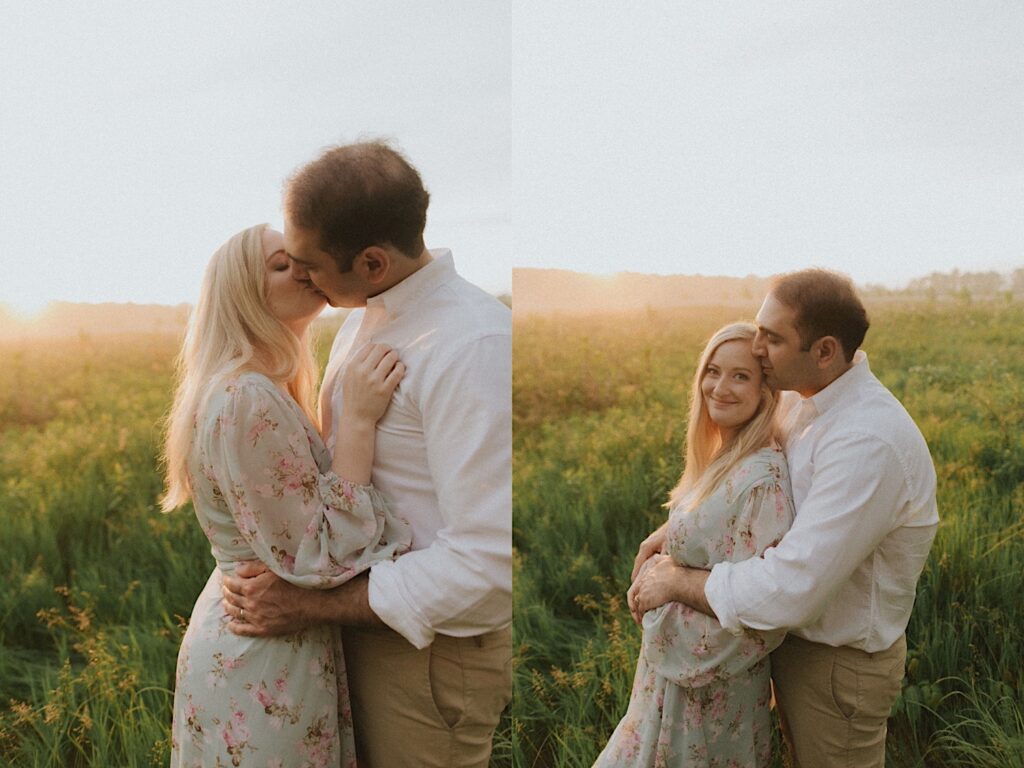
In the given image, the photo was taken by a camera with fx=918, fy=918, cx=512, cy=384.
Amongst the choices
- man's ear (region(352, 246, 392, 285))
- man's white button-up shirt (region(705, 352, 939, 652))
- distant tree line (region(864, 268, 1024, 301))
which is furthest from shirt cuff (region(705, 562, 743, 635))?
distant tree line (region(864, 268, 1024, 301))

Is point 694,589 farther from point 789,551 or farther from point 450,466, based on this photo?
point 450,466

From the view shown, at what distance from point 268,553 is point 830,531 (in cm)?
102

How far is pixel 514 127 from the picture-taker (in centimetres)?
272

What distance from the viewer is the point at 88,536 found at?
10.2 feet

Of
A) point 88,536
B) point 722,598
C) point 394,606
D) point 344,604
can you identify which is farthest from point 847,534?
point 88,536

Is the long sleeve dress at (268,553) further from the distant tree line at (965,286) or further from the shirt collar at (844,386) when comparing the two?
the distant tree line at (965,286)

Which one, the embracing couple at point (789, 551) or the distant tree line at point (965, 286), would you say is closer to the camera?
the embracing couple at point (789, 551)

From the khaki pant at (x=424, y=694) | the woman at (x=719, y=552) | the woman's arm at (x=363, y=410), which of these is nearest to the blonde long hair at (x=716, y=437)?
the woman at (x=719, y=552)

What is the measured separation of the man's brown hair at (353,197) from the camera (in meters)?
Result: 1.70

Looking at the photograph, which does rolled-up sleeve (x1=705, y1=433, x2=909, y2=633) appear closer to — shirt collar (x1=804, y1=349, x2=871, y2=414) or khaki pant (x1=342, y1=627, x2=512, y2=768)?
shirt collar (x1=804, y1=349, x2=871, y2=414)

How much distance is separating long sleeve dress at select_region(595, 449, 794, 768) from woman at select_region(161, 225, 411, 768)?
0.60m

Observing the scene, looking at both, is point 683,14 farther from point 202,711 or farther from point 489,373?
point 202,711

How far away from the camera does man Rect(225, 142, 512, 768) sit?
5.61 ft

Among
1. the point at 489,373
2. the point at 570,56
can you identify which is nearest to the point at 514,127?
the point at 570,56
